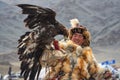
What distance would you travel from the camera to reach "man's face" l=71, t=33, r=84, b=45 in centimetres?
613

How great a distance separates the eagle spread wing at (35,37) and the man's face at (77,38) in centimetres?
37

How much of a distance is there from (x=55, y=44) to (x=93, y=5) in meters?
143

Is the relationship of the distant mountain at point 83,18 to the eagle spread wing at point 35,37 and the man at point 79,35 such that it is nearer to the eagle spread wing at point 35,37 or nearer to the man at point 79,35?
the man at point 79,35

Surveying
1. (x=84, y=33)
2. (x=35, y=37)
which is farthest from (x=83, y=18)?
(x=35, y=37)

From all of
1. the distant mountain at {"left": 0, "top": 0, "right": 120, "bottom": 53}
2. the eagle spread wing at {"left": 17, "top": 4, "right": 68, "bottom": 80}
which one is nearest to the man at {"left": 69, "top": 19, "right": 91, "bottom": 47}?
the eagle spread wing at {"left": 17, "top": 4, "right": 68, "bottom": 80}

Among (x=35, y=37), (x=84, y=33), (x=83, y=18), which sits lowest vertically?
(x=35, y=37)

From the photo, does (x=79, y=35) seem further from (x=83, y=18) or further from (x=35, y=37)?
(x=83, y=18)

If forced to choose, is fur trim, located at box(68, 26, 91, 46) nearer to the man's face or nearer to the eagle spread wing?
the man's face

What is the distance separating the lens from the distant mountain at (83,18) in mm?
116500

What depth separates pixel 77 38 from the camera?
614 cm

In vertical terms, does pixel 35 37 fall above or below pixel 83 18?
below

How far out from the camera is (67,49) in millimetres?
6039

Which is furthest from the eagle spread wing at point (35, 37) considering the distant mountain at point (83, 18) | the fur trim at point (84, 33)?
the distant mountain at point (83, 18)

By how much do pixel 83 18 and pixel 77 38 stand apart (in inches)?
5027
